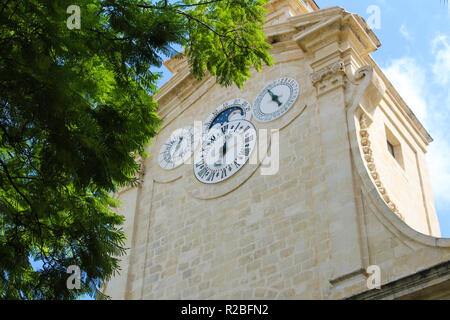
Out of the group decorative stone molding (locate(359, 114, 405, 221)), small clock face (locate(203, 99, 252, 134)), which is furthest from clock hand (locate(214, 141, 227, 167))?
decorative stone molding (locate(359, 114, 405, 221))

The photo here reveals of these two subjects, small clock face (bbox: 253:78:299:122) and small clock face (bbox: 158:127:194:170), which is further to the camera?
small clock face (bbox: 158:127:194:170)

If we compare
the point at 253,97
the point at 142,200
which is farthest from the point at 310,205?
the point at 142,200

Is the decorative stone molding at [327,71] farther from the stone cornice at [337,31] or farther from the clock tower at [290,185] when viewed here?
the stone cornice at [337,31]

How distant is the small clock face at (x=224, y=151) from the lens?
15.4 meters

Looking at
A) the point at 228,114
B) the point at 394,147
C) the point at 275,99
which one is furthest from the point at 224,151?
the point at 394,147

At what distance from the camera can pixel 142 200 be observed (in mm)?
16922

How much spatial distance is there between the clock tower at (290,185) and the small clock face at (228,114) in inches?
1.2

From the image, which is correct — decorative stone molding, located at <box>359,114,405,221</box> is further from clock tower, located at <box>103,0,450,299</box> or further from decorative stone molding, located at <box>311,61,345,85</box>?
decorative stone molding, located at <box>311,61,345,85</box>

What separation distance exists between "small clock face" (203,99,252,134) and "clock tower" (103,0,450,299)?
3cm

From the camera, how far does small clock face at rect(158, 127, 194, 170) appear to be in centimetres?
1683

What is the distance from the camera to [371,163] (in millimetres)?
13570

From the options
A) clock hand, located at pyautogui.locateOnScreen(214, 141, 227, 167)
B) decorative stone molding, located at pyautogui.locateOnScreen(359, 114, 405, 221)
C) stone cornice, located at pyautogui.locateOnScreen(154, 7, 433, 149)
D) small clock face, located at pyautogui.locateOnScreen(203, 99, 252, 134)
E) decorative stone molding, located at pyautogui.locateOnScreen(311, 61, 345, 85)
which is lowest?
decorative stone molding, located at pyautogui.locateOnScreen(359, 114, 405, 221)

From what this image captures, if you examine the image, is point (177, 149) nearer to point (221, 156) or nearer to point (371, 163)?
point (221, 156)

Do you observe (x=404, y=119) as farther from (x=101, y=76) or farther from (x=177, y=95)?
(x=101, y=76)
